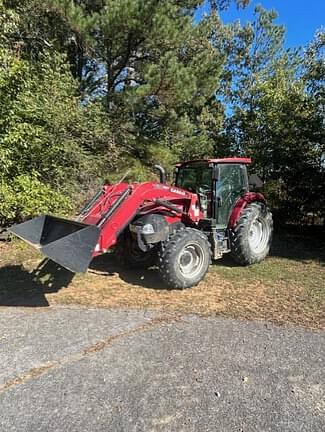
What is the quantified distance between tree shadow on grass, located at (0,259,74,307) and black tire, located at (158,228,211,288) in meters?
1.50

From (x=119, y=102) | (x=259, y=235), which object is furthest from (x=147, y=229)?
(x=119, y=102)

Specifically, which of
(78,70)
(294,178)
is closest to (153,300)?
(294,178)

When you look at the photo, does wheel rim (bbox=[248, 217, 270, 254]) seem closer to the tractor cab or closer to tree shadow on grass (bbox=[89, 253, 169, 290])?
the tractor cab

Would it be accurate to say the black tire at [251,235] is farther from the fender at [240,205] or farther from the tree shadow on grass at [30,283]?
the tree shadow on grass at [30,283]

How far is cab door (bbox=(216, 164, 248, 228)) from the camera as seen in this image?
5668 mm

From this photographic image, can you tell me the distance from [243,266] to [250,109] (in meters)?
9.84

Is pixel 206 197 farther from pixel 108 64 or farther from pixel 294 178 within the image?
pixel 108 64

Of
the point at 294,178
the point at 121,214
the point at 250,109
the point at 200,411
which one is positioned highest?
the point at 250,109

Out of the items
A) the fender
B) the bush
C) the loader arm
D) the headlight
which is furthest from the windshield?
the bush

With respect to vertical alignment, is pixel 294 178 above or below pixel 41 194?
above

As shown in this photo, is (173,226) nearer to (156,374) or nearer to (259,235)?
(259,235)

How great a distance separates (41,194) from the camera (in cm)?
733

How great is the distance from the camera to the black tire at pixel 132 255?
5.49m

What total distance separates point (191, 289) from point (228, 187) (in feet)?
6.29
